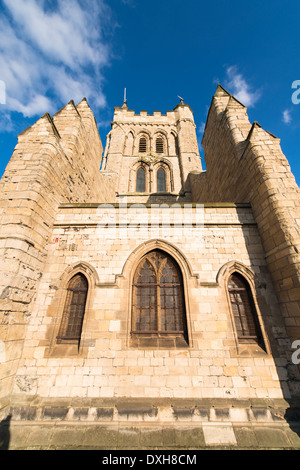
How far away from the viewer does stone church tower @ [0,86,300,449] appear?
3695 mm

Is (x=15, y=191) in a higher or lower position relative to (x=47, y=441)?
higher

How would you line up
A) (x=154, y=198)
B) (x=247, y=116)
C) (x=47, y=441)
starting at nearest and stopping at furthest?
(x=47, y=441) < (x=247, y=116) < (x=154, y=198)

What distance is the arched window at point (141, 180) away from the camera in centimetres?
1688

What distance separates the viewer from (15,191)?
494 centimetres

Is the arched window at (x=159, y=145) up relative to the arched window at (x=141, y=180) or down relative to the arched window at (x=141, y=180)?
up

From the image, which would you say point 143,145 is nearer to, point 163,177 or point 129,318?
point 163,177

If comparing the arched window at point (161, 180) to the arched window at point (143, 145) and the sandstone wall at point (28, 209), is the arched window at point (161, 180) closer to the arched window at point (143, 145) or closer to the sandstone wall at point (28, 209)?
the arched window at point (143, 145)

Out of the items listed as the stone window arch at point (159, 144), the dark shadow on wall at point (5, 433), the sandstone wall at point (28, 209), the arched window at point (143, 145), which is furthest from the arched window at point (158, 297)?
the arched window at point (143, 145)

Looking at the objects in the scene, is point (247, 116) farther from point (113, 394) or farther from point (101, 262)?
point (113, 394)

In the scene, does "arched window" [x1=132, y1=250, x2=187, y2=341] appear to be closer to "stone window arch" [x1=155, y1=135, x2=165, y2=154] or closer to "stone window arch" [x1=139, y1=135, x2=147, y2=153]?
"stone window arch" [x1=155, y1=135, x2=165, y2=154]

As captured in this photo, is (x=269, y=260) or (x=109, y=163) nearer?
(x=269, y=260)
